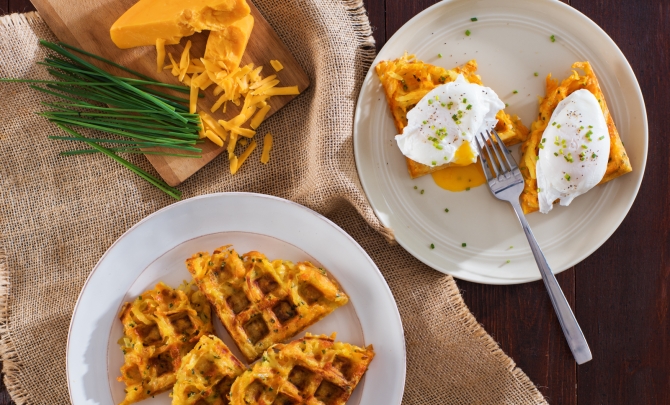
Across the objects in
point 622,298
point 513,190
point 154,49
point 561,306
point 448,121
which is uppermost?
point 154,49

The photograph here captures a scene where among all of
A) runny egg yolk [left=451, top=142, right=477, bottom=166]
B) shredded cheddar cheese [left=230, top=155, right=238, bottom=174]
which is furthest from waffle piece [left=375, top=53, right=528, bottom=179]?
shredded cheddar cheese [left=230, top=155, right=238, bottom=174]

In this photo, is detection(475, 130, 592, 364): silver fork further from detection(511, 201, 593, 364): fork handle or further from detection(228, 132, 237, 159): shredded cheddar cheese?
detection(228, 132, 237, 159): shredded cheddar cheese

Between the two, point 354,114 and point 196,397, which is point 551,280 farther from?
point 196,397

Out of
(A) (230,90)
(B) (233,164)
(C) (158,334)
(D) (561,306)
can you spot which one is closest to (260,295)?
(C) (158,334)

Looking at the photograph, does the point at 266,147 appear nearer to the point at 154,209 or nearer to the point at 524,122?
the point at 154,209

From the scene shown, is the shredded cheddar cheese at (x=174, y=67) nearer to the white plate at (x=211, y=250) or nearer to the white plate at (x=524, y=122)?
the white plate at (x=211, y=250)

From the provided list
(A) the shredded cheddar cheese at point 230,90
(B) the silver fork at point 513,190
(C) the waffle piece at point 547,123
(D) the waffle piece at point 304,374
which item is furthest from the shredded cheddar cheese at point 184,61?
(C) the waffle piece at point 547,123
